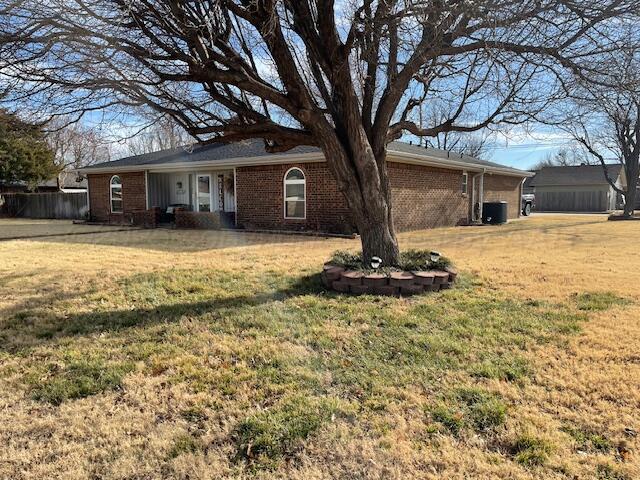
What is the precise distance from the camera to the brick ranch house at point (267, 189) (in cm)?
1402

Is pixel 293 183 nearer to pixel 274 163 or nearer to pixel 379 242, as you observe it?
pixel 274 163

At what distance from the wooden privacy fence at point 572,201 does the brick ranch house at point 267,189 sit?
23686 millimetres

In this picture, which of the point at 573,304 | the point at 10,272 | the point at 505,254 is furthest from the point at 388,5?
the point at 10,272

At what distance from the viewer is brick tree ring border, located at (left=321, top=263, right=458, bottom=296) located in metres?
5.44

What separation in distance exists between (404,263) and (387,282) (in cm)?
83

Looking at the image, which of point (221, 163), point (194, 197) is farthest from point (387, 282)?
point (194, 197)

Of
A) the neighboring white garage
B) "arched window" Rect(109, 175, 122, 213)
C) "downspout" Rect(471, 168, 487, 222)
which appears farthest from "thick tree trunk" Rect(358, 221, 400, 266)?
the neighboring white garage

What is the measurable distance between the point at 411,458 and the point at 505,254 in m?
7.76

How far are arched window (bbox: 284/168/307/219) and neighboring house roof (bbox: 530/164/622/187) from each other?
123ft

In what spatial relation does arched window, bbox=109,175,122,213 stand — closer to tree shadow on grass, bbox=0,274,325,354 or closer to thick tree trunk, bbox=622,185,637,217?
tree shadow on grass, bbox=0,274,325,354

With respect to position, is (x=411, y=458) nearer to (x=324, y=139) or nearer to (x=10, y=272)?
(x=324, y=139)

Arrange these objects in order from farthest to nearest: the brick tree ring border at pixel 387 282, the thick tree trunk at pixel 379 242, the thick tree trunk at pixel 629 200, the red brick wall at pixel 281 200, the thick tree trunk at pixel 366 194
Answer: the thick tree trunk at pixel 629 200 → the red brick wall at pixel 281 200 → the thick tree trunk at pixel 379 242 → the thick tree trunk at pixel 366 194 → the brick tree ring border at pixel 387 282

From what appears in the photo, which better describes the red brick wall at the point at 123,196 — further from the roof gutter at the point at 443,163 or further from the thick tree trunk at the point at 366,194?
the thick tree trunk at the point at 366,194

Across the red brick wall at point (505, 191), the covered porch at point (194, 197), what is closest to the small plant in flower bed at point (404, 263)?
the covered porch at point (194, 197)
